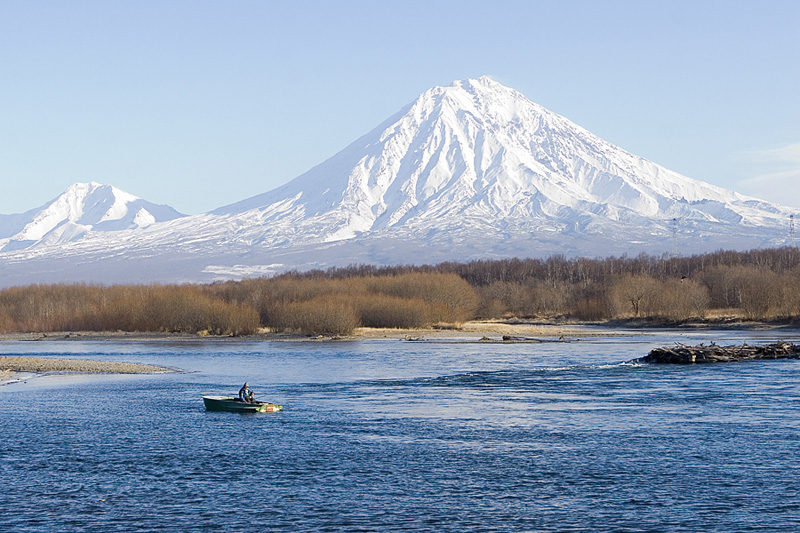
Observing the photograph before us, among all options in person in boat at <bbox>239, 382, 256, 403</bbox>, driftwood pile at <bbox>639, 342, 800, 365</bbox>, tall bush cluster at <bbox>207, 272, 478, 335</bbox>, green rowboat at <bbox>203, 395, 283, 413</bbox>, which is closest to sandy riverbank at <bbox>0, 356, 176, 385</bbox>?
green rowboat at <bbox>203, 395, 283, 413</bbox>

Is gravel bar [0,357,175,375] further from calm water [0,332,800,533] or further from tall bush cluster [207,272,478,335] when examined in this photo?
tall bush cluster [207,272,478,335]

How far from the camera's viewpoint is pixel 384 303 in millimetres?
105812

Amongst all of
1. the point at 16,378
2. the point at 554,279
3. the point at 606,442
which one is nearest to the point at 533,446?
the point at 606,442

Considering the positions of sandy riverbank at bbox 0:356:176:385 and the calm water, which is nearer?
the calm water

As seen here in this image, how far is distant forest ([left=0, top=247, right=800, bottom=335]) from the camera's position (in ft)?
338

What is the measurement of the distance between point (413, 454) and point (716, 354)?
36442mm

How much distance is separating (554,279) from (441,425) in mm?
131193

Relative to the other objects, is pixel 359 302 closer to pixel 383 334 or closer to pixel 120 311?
pixel 383 334

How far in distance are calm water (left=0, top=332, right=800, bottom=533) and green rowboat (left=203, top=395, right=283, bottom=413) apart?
40 cm

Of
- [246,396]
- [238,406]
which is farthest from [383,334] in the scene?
[238,406]

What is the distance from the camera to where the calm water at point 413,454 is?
22.3 meters

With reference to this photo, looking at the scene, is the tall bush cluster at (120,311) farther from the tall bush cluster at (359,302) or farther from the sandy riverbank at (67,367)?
the sandy riverbank at (67,367)

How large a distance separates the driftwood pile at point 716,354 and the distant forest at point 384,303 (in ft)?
132

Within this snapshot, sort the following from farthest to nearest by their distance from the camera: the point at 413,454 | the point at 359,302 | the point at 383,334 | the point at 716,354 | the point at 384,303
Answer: the point at 359,302 → the point at 384,303 → the point at 383,334 → the point at 716,354 → the point at 413,454
